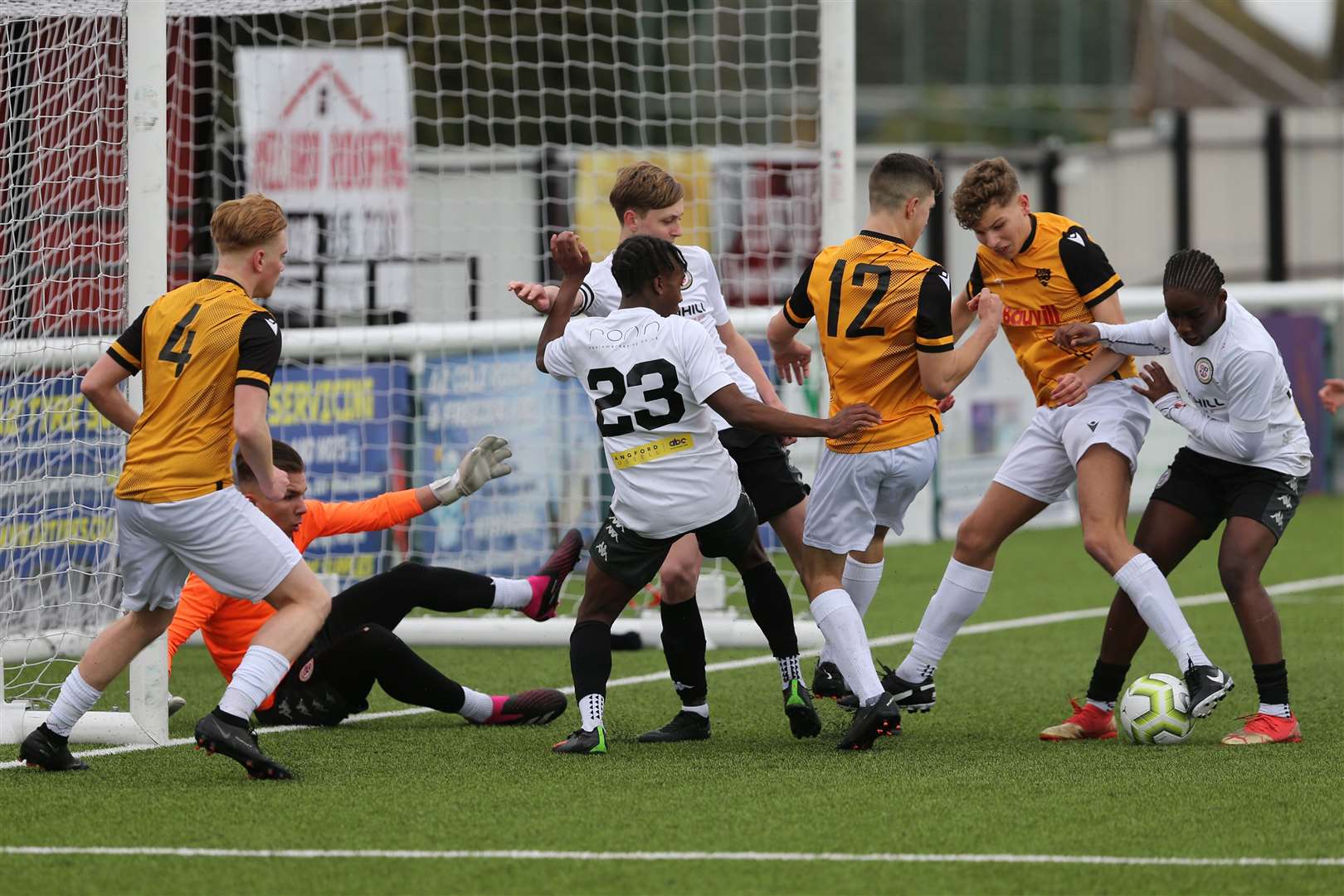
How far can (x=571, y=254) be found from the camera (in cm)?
625

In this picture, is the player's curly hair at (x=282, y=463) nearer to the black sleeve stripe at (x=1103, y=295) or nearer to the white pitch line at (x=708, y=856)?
the white pitch line at (x=708, y=856)

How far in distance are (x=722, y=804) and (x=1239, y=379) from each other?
8.01ft

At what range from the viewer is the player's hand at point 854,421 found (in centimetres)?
573

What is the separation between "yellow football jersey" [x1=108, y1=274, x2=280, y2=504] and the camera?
18.3 feet

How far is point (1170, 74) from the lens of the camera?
6159cm

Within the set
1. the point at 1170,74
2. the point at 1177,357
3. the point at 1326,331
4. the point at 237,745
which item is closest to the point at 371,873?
the point at 237,745

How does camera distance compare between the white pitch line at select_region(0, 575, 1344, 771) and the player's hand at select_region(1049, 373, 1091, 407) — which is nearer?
the player's hand at select_region(1049, 373, 1091, 407)

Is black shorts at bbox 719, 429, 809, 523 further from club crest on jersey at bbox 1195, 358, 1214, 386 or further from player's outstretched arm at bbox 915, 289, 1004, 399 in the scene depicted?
club crest on jersey at bbox 1195, 358, 1214, 386

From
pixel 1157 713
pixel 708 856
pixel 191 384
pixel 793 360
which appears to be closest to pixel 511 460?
pixel 793 360

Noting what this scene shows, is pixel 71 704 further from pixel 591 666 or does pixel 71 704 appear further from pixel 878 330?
pixel 878 330

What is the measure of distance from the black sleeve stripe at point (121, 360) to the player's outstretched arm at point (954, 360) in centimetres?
267

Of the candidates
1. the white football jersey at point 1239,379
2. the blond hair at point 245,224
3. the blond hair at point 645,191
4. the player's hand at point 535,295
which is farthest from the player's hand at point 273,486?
the white football jersey at point 1239,379

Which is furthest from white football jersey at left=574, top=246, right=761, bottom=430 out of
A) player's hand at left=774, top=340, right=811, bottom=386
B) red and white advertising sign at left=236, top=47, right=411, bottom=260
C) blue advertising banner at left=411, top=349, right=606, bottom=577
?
red and white advertising sign at left=236, top=47, right=411, bottom=260

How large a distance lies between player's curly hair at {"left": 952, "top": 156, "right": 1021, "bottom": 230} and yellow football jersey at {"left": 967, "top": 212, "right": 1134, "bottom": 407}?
0.18 m
